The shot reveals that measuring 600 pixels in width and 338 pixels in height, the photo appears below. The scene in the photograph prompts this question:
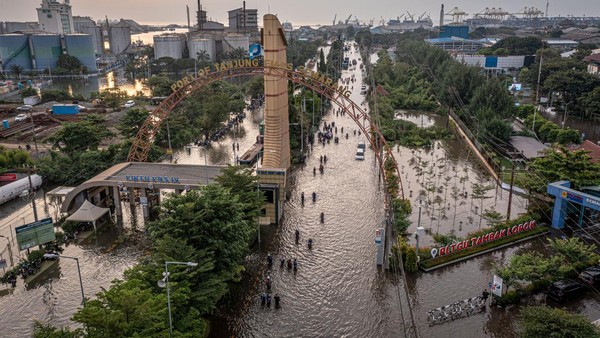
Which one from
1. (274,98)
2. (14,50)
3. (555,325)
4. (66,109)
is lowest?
(555,325)

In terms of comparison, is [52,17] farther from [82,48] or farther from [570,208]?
[570,208]

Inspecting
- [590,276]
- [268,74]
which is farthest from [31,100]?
[590,276]

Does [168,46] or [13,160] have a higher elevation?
[168,46]

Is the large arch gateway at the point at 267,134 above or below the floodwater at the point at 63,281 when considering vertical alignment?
above

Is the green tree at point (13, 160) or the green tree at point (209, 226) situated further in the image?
the green tree at point (13, 160)

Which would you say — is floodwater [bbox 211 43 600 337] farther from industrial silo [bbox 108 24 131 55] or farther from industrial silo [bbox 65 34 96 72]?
industrial silo [bbox 108 24 131 55]

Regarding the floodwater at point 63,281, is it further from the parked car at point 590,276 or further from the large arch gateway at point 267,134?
the parked car at point 590,276

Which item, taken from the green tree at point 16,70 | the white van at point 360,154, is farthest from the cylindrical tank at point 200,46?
the white van at point 360,154
